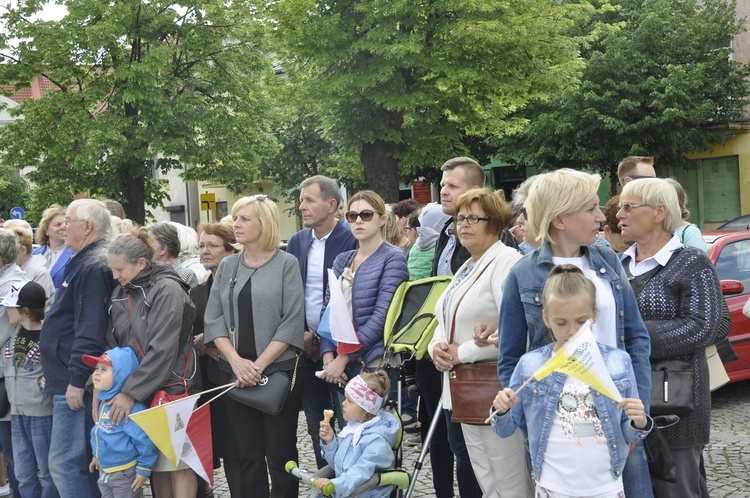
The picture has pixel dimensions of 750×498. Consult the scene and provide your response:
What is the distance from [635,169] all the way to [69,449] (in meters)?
4.40

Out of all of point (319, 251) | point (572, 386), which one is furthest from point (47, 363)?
point (572, 386)

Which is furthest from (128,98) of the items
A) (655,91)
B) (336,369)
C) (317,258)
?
(336,369)

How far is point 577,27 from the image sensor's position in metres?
27.3

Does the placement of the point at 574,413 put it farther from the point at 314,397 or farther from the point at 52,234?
the point at 52,234

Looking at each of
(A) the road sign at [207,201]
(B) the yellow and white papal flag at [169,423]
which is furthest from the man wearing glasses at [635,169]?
(A) the road sign at [207,201]

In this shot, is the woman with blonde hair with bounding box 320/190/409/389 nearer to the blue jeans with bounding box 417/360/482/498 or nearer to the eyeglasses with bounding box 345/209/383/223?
the eyeglasses with bounding box 345/209/383/223

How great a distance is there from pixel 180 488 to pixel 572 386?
3.07 meters

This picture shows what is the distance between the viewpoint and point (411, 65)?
701 inches

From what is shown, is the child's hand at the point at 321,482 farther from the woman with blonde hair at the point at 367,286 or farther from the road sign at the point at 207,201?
the road sign at the point at 207,201

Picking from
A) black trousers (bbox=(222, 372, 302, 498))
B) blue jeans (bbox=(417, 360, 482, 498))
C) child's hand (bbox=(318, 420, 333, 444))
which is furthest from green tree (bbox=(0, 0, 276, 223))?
child's hand (bbox=(318, 420, 333, 444))

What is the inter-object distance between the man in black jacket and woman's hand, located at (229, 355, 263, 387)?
21.3 inches

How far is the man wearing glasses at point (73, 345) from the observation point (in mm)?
5570

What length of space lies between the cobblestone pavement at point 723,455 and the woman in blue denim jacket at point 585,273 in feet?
8.69

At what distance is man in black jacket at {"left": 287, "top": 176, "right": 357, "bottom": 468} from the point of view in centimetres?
598
